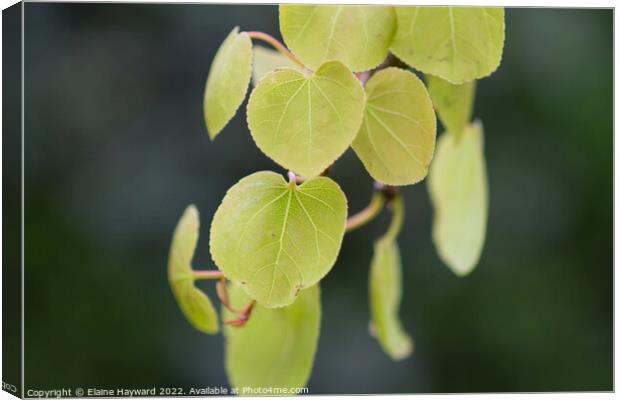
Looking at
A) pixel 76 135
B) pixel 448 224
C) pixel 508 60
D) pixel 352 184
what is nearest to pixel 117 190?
pixel 76 135

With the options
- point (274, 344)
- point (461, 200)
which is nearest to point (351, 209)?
point (461, 200)

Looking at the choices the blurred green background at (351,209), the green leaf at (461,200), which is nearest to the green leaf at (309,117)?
the green leaf at (461,200)

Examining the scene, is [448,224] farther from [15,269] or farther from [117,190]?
[117,190]

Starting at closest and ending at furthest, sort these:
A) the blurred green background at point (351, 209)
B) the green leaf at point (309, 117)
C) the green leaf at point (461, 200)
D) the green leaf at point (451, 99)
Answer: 1. the green leaf at point (309, 117)
2. the green leaf at point (451, 99)
3. the green leaf at point (461, 200)
4. the blurred green background at point (351, 209)

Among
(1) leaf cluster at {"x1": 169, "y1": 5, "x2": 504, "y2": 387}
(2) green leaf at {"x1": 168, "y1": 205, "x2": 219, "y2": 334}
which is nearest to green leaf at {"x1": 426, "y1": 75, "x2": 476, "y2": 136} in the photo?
(1) leaf cluster at {"x1": 169, "y1": 5, "x2": 504, "y2": 387}

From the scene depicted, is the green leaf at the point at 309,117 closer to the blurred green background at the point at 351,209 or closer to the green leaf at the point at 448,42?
the green leaf at the point at 448,42

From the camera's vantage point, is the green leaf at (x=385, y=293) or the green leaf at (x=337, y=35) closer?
the green leaf at (x=337, y=35)
